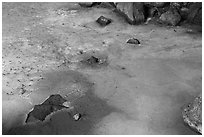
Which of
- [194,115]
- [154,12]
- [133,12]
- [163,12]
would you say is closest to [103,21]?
[133,12]

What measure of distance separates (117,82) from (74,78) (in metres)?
2.05

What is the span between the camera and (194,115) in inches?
458

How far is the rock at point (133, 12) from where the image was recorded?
19.8 m

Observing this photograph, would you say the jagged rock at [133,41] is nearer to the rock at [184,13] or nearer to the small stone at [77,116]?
the rock at [184,13]

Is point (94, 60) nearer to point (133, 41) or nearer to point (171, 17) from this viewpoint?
point (133, 41)

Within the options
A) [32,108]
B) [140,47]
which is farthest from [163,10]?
[32,108]

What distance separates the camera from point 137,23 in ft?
65.3

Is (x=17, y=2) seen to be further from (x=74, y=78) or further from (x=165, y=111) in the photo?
(x=165, y=111)

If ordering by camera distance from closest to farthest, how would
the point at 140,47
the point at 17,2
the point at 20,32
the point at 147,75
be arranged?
the point at 147,75, the point at 140,47, the point at 20,32, the point at 17,2

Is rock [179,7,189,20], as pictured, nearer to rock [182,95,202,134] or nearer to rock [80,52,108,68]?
rock [80,52,108,68]

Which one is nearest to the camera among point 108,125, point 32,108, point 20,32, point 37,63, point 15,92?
point 108,125

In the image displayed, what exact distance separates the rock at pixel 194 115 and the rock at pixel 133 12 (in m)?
8.94

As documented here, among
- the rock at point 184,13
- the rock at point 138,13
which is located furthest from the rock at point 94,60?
the rock at point 184,13

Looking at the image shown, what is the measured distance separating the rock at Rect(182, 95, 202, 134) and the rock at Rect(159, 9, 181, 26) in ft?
27.9
